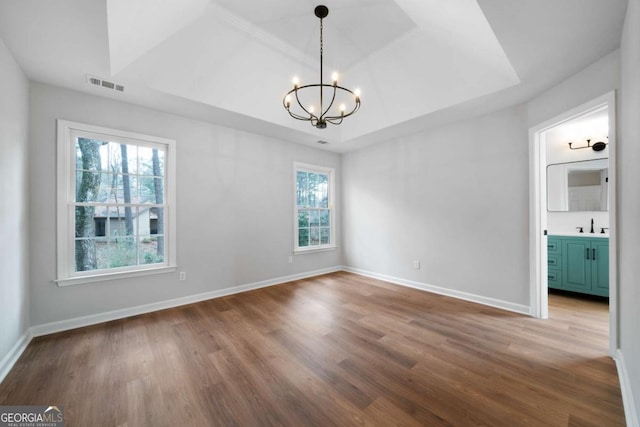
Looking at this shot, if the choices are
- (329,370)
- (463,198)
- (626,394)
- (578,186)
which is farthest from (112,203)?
(578,186)

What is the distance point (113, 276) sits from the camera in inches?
120

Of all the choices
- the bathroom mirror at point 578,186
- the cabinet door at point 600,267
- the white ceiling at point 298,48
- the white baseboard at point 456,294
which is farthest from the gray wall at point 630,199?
the bathroom mirror at point 578,186

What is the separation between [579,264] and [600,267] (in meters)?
0.20

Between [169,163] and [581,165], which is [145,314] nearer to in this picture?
[169,163]

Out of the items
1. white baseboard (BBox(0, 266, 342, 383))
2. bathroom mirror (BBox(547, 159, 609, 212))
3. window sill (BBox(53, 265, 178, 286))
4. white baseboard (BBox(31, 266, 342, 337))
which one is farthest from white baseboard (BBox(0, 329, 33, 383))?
bathroom mirror (BBox(547, 159, 609, 212))

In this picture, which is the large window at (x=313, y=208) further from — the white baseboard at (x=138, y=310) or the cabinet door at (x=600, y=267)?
the cabinet door at (x=600, y=267)

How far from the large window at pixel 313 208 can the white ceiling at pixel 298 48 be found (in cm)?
147

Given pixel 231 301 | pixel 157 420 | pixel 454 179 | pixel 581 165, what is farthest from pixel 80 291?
pixel 581 165

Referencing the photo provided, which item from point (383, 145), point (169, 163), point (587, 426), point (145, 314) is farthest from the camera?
point (383, 145)

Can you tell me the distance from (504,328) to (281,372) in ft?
7.92

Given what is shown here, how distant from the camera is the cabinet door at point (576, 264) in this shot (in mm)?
3539

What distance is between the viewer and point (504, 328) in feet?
9.04

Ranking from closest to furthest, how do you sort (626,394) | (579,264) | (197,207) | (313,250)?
(626,394) < (579,264) < (197,207) < (313,250)

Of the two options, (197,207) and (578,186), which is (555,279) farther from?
(197,207)
